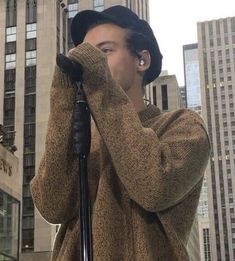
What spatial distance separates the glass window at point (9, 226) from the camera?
23.4m

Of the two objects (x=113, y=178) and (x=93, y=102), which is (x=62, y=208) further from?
(x=93, y=102)

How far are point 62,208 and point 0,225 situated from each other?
21.6 meters

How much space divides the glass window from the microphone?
21653mm

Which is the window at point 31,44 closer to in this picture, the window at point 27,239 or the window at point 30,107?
the window at point 30,107

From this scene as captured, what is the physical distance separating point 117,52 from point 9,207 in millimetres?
22790

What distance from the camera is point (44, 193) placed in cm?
230

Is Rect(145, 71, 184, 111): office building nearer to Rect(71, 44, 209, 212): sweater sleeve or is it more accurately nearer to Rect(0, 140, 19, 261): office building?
Rect(0, 140, 19, 261): office building

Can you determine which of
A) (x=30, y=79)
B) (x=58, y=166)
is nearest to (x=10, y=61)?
(x=30, y=79)

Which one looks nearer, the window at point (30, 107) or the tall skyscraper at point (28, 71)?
the tall skyscraper at point (28, 71)

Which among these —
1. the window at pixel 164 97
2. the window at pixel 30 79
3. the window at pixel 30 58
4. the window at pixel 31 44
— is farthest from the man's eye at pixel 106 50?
the window at pixel 164 97

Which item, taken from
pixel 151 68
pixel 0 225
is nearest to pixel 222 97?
pixel 0 225

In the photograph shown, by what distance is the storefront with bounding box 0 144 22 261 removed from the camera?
76.5ft

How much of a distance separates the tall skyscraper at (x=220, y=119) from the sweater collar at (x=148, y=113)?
113595 millimetres

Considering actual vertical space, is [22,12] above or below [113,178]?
above
